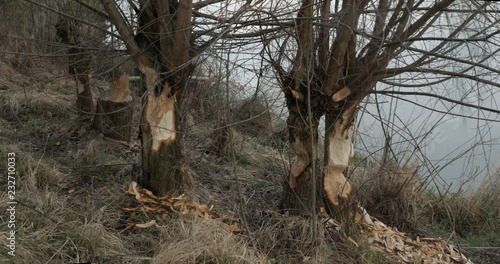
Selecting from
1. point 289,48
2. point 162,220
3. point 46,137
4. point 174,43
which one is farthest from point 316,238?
point 46,137

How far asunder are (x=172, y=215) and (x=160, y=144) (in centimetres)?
68

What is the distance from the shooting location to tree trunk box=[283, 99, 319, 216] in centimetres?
351

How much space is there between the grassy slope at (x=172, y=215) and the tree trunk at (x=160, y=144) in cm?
28

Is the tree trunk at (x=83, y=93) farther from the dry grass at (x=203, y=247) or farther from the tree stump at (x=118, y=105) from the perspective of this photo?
the dry grass at (x=203, y=247)

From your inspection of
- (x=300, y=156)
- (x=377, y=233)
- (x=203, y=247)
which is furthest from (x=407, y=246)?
(x=203, y=247)

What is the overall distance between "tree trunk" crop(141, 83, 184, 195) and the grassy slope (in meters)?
0.28

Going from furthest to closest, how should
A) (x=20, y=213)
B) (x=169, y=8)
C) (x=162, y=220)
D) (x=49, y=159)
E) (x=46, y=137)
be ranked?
(x=46, y=137) < (x=49, y=159) < (x=169, y=8) < (x=162, y=220) < (x=20, y=213)

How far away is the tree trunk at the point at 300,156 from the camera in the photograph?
351 centimetres

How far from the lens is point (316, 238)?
3.17 metres

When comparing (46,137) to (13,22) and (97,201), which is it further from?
(13,22)

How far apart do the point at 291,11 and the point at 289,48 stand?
0.31 m

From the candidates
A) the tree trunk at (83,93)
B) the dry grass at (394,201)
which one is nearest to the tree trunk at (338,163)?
the dry grass at (394,201)

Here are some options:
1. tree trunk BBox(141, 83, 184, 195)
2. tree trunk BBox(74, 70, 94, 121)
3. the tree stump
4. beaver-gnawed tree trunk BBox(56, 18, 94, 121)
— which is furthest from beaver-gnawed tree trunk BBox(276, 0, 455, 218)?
tree trunk BBox(74, 70, 94, 121)

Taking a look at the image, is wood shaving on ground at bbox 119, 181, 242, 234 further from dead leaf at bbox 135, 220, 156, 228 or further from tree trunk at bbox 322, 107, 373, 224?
tree trunk at bbox 322, 107, 373, 224
